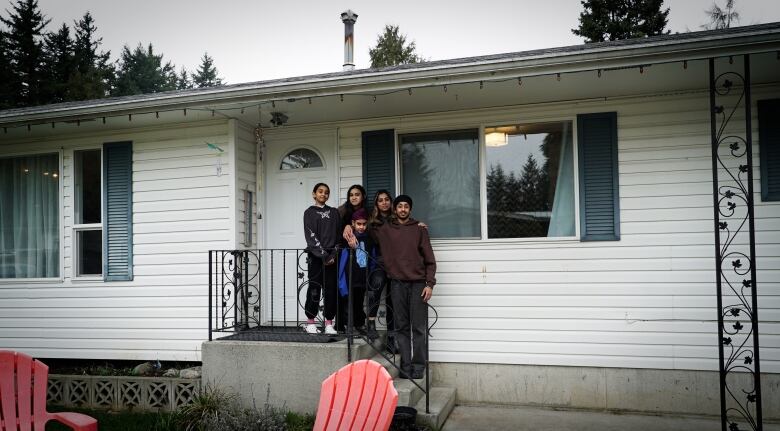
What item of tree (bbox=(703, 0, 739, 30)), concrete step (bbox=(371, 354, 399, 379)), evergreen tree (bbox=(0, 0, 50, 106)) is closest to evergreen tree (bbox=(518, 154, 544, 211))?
concrete step (bbox=(371, 354, 399, 379))

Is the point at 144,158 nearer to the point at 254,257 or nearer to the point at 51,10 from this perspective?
the point at 254,257

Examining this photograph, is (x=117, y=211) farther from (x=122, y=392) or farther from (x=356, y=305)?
(x=356, y=305)

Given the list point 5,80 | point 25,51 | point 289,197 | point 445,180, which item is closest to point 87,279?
point 289,197

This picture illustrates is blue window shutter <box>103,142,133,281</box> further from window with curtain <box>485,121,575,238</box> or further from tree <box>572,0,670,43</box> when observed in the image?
tree <box>572,0,670,43</box>

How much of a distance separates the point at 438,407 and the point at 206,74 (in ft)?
155

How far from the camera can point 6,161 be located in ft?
23.0

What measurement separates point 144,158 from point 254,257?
5.89 feet

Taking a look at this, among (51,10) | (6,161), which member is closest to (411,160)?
(6,161)

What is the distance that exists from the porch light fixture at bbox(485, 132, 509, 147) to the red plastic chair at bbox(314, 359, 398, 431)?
3.13 metres

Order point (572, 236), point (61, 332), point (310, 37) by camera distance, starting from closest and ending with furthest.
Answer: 1. point (572, 236)
2. point (61, 332)
3. point (310, 37)

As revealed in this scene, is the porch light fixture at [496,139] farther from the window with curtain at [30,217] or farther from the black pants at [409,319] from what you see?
the window with curtain at [30,217]

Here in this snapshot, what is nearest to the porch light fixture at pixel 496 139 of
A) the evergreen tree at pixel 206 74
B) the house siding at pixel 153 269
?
the house siding at pixel 153 269

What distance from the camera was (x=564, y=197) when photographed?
18.3ft

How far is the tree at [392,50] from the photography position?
27.9 metres
